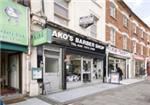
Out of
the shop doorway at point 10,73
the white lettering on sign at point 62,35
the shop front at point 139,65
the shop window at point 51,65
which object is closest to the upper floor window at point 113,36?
the shop front at point 139,65

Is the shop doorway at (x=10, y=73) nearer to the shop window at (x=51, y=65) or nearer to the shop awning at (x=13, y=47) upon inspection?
the shop awning at (x=13, y=47)

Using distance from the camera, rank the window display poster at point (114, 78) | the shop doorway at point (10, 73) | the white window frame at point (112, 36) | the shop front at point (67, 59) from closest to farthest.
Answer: the shop doorway at point (10, 73)
the shop front at point (67, 59)
the window display poster at point (114, 78)
the white window frame at point (112, 36)

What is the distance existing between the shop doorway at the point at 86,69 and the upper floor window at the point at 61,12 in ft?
10.6

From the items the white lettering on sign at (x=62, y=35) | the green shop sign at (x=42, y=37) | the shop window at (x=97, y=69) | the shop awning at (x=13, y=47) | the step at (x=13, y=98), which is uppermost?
the white lettering on sign at (x=62, y=35)

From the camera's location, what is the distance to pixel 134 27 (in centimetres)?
2700

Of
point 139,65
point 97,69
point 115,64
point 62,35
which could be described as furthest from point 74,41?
point 139,65

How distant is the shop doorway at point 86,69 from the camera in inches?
576

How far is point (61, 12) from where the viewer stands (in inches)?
495

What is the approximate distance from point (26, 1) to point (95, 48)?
7547mm

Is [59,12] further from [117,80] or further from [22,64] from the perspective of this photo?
[117,80]

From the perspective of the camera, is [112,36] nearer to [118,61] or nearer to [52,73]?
[118,61]

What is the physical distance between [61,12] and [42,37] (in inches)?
145

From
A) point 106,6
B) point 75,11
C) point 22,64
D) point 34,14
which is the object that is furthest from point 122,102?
point 106,6

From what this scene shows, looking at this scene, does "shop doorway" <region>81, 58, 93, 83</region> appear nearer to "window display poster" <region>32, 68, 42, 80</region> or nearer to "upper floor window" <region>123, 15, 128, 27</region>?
"window display poster" <region>32, 68, 42, 80</region>
